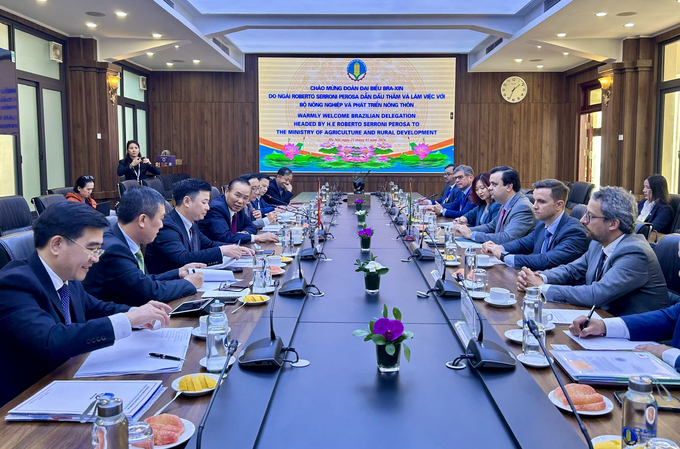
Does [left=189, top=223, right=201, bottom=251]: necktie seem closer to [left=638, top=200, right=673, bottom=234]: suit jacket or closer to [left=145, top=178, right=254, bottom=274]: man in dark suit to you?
[left=145, top=178, right=254, bottom=274]: man in dark suit

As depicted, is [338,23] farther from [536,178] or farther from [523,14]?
[536,178]

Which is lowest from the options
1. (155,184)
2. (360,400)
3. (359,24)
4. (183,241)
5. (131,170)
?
(360,400)

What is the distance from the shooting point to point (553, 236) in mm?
3598

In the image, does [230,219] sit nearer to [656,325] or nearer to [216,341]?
[216,341]

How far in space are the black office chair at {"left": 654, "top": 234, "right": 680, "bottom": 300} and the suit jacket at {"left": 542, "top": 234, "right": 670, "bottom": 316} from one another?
35 cm

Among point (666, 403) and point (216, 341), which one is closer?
point (666, 403)

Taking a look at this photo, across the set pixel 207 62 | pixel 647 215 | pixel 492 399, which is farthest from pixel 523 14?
pixel 492 399

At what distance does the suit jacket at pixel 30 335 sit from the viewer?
5.47ft

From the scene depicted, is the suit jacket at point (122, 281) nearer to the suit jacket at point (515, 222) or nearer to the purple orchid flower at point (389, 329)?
the purple orchid flower at point (389, 329)

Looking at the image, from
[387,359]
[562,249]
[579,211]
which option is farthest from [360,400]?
[579,211]

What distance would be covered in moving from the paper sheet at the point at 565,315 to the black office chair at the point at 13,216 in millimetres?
3581

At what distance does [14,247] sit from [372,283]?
1.44 m

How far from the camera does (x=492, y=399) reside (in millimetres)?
1496

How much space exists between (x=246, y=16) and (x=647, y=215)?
5.86 metres
